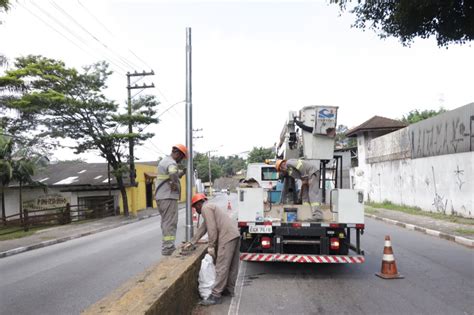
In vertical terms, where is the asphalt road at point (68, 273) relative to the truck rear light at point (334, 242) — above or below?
below

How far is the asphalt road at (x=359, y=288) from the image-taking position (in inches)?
227

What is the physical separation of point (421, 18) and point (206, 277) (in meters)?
5.76

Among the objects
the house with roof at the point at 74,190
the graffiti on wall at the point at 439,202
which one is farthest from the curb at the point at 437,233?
the house with roof at the point at 74,190

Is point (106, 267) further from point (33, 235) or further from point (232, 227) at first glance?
point (33, 235)

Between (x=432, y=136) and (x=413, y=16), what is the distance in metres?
13.2

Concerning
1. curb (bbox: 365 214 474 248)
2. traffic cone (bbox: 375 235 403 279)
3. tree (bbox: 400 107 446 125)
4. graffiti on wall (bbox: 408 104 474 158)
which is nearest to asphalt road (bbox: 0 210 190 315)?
traffic cone (bbox: 375 235 403 279)

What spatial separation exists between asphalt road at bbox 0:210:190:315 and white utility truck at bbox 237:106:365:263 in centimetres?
261

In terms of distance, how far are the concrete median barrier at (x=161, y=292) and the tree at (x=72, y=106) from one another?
16462 mm

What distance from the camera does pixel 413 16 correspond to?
7641 mm

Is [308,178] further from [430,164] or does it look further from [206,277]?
[430,164]

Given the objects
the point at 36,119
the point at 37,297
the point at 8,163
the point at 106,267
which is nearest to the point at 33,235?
the point at 8,163

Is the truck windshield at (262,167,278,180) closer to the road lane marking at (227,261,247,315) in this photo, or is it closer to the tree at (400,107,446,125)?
the road lane marking at (227,261,247,315)

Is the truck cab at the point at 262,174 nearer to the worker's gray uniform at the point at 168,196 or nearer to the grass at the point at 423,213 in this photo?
the grass at the point at 423,213

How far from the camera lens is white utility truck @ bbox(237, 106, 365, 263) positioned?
7543 mm
